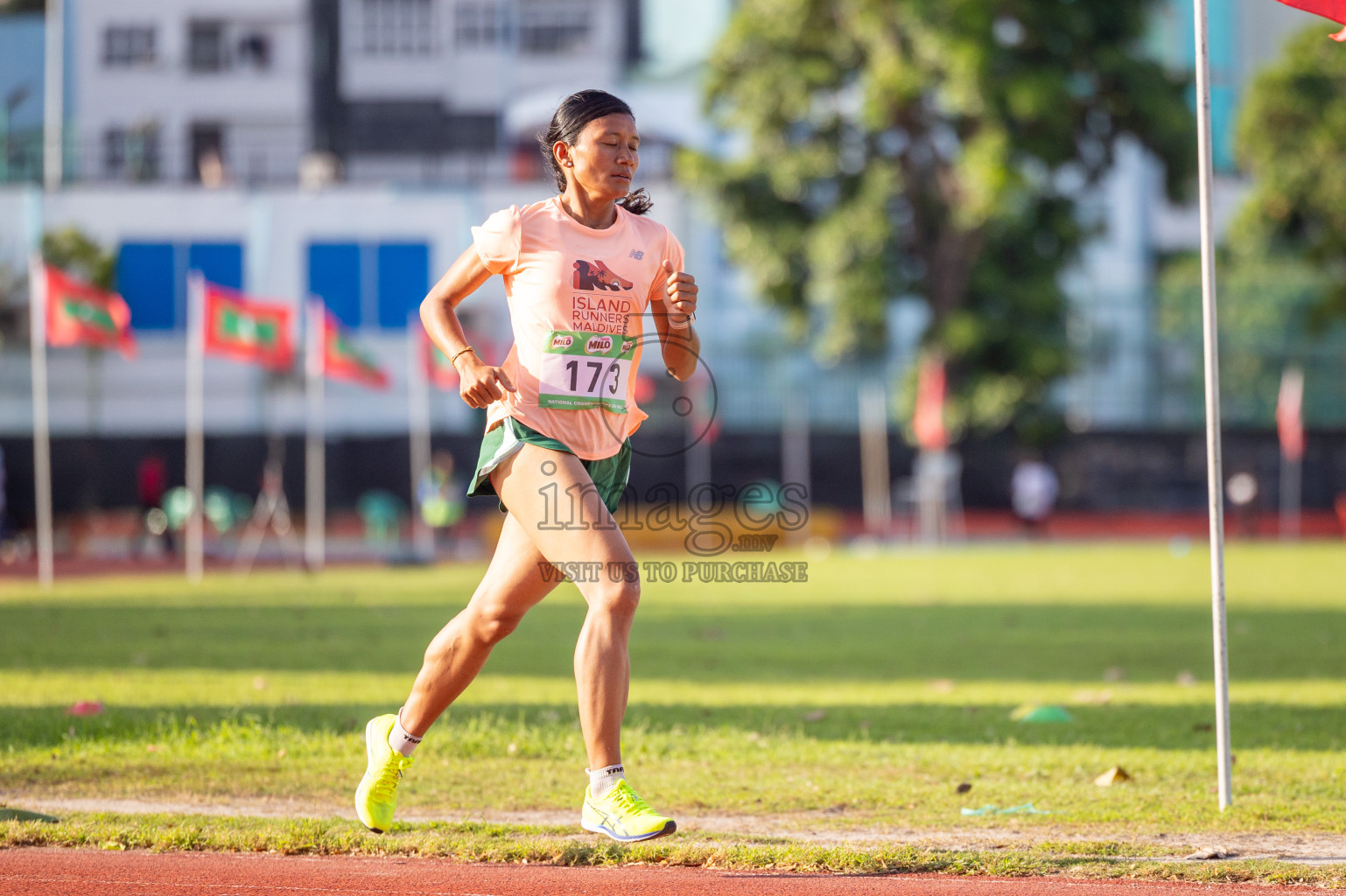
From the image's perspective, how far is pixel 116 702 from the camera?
8430 mm

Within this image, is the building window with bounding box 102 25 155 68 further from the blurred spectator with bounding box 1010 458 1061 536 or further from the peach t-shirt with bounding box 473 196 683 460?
the peach t-shirt with bounding box 473 196 683 460

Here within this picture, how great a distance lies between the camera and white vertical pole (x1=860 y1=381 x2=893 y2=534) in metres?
35.8

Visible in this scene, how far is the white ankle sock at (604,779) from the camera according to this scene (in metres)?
4.80

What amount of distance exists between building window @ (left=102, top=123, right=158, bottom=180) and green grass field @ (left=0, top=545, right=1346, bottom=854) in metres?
24.3

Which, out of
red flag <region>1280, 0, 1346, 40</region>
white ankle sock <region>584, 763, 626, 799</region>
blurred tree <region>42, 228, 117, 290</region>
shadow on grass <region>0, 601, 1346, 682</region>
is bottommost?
shadow on grass <region>0, 601, 1346, 682</region>

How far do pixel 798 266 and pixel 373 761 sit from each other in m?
28.4

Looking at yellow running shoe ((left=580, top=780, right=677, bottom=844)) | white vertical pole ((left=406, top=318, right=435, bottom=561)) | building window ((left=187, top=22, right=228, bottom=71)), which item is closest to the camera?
yellow running shoe ((left=580, top=780, right=677, bottom=844))

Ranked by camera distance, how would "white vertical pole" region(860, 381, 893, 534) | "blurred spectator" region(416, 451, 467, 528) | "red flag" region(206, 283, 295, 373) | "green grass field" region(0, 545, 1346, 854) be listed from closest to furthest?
1. "green grass field" region(0, 545, 1346, 854)
2. "red flag" region(206, 283, 295, 373)
3. "blurred spectator" region(416, 451, 467, 528)
4. "white vertical pole" region(860, 381, 893, 534)

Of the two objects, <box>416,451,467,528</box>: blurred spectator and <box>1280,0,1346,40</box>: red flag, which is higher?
<box>1280,0,1346,40</box>: red flag

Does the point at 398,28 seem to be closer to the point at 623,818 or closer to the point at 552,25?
the point at 552,25

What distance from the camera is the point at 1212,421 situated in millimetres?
5836

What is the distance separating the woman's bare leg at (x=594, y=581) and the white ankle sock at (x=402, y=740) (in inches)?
24.2

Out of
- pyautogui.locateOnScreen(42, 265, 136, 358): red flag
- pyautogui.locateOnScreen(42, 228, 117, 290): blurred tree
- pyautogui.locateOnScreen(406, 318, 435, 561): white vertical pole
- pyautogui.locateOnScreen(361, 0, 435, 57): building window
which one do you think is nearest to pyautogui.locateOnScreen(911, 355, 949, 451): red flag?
pyautogui.locateOnScreen(406, 318, 435, 561): white vertical pole

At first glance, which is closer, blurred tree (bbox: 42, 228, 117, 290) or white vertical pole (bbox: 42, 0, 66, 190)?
blurred tree (bbox: 42, 228, 117, 290)
